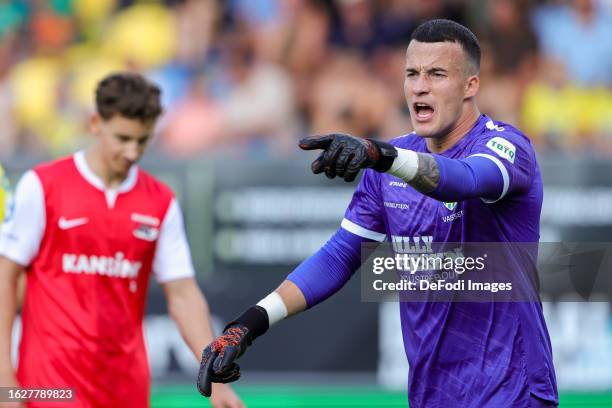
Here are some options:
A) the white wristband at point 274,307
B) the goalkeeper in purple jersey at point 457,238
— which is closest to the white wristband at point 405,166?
the goalkeeper in purple jersey at point 457,238

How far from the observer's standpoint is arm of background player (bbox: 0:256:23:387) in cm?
514

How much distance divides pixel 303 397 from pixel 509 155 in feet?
16.4

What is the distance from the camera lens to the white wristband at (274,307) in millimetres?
4395

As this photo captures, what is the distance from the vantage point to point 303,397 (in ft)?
28.3

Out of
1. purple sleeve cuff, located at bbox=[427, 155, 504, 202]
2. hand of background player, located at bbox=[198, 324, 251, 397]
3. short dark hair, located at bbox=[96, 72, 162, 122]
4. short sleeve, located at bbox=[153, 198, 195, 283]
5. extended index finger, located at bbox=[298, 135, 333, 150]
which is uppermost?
short dark hair, located at bbox=[96, 72, 162, 122]

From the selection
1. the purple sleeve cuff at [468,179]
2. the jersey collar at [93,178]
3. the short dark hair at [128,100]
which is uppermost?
the short dark hair at [128,100]

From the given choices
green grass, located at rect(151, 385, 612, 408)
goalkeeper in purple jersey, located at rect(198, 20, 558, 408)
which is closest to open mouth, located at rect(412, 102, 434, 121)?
goalkeeper in purple jersey, located at rect(198, 20, 558, 408)

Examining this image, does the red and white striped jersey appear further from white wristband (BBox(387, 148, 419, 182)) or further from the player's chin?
white wristband (BBox(387, 148, 419, 182))

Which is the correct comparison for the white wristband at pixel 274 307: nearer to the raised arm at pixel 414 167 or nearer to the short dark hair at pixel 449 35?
the raised arm at pixel 414 167

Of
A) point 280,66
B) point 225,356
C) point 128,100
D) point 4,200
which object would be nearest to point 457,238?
point 225,356

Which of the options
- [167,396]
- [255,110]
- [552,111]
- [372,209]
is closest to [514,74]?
[552,111]

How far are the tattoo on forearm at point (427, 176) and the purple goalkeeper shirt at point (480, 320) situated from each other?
317 millimetres

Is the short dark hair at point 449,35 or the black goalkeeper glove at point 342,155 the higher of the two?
the short dark hair at point 449,35

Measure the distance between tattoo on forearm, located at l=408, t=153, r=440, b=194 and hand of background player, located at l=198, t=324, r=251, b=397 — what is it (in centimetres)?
98
